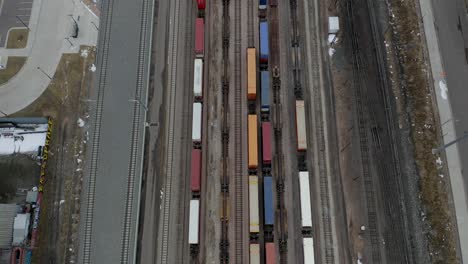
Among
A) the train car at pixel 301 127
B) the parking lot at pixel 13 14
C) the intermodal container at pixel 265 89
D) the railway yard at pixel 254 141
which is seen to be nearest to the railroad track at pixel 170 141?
the railway yard at pixel 254 141

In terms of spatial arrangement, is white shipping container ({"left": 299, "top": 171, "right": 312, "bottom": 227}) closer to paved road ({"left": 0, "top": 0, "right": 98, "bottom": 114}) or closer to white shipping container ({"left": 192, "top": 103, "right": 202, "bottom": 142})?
white shipping container ({"left": 192, "top": 103, "right": 202, "bottom": 142})

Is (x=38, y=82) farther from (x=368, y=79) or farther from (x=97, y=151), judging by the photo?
(x=368, y=79)

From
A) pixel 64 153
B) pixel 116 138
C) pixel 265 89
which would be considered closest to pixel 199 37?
pixel 265 89

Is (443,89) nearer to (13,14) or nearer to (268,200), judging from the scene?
(268,200)

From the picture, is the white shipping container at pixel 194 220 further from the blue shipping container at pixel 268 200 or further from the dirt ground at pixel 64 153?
the dirt ground at pixel 64 153

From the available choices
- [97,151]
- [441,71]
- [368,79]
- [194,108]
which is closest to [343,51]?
[368,79]
